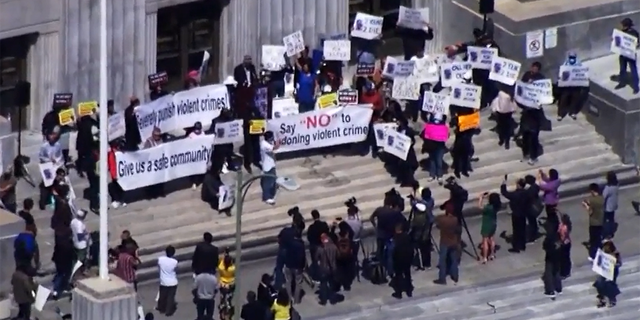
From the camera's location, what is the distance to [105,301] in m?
32.7

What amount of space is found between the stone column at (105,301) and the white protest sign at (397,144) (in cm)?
1098

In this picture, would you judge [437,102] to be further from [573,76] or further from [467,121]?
[573,76]

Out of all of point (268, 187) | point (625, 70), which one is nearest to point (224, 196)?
point (268, 187)

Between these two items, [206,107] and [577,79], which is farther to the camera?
[577,79]

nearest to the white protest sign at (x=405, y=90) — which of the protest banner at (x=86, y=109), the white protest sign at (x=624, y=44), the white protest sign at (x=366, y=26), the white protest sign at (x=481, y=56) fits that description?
the white protest sign at (x=481, y=56)

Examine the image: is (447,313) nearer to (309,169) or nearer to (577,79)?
(309,169)

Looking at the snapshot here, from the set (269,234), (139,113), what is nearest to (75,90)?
(139,113)

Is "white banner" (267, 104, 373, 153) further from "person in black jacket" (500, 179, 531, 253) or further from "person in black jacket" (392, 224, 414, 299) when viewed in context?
"person in black jacket" (392, 224, 414, 299)

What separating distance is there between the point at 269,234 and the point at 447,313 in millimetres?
3543

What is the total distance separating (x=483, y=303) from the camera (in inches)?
1591

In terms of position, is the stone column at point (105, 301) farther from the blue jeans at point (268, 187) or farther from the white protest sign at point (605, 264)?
the white protest sign at point (605, 264)

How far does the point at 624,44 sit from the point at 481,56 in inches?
120

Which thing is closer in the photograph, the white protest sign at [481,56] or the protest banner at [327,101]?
the protest banner at [327,101]

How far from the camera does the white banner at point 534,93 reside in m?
45.1
